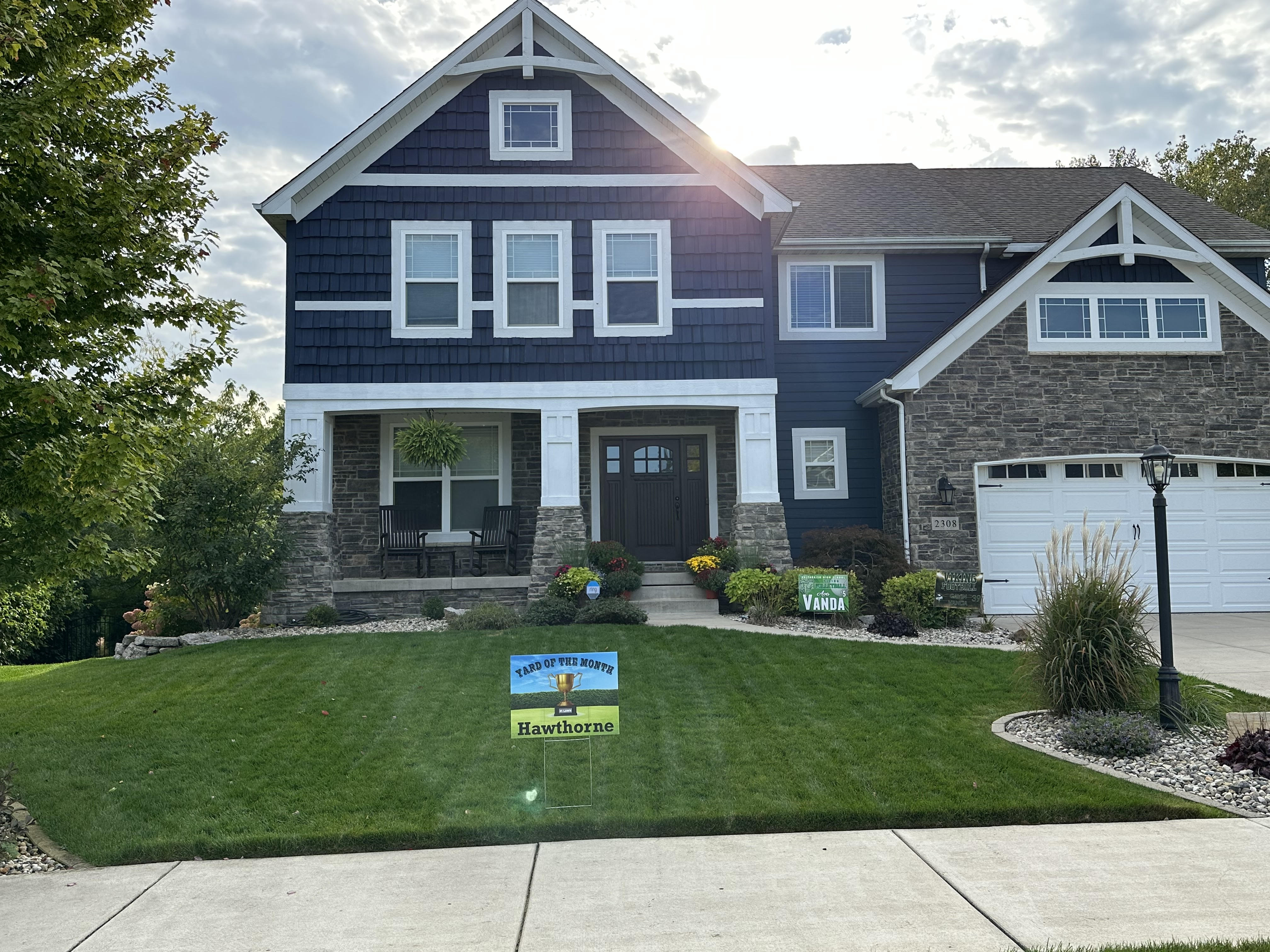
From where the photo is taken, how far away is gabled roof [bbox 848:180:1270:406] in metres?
13.6

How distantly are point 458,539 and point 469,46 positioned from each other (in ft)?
24.6

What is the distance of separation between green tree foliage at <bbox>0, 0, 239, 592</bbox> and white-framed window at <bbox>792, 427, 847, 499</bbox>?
10295mm

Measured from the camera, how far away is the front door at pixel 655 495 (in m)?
15.4

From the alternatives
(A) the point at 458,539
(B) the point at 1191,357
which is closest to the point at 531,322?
(A) the point at 458,539

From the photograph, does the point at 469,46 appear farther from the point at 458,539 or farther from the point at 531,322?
the point at 458,539

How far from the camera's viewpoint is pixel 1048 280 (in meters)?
14.0

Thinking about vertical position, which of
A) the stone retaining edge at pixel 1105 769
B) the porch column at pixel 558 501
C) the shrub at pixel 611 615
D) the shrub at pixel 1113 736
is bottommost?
the stone retaining edge at pixel 1105 769

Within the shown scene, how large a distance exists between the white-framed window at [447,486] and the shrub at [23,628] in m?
4.98

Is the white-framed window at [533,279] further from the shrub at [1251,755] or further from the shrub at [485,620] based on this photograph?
the shrub at [1251,755]

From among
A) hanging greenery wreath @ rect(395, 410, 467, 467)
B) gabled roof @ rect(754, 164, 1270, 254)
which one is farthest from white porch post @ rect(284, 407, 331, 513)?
gabled roof @ rect(754, 164, 1270, 254)

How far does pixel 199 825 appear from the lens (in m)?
5.66

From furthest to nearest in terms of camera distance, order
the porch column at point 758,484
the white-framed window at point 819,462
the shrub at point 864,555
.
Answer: the white-framed window at point 819,462 → the porch column at point 758,484 → the shrub at point 864,555

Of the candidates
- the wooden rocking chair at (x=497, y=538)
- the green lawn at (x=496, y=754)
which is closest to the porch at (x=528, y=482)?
the wooden rocking chair at (x=497, y=538)

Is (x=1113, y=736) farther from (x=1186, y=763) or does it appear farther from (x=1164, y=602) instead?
(x=1164, y=602)
